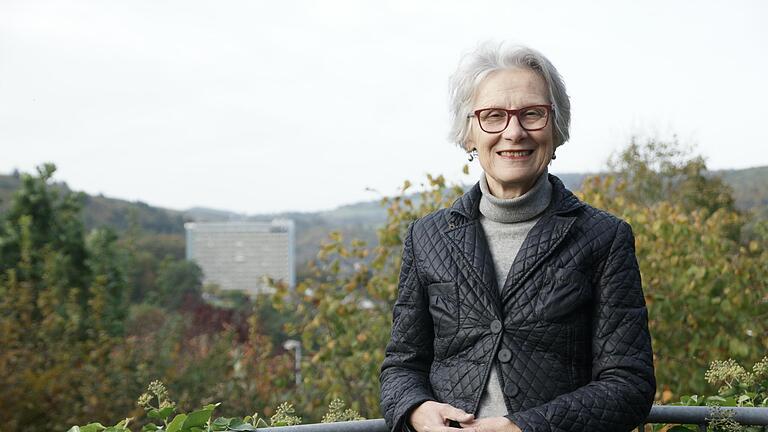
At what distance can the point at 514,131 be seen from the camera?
1572 mm

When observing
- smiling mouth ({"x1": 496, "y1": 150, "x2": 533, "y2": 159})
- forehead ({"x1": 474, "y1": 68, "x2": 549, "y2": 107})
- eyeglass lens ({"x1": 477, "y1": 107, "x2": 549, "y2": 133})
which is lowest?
smiling mouth ({"x1": 496, "y1": 150, "x2": 533, "y2": 159})

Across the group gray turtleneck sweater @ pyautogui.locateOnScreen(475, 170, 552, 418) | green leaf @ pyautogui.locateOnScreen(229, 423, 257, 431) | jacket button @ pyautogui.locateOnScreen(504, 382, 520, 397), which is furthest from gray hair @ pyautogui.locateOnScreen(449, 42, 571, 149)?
A: green leaf @ pyautogui.locateOnScreen(229, 423, 257, 431)

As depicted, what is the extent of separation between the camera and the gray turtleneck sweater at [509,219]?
164 centimetres

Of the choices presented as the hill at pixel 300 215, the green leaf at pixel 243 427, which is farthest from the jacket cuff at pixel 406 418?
the hill at pixel 300 215

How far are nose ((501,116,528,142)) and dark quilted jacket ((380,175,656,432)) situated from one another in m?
0.17

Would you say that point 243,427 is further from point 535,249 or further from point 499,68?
point 499,68

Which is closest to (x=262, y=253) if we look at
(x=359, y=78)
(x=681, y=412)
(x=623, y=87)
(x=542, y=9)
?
(x=359, y=78)

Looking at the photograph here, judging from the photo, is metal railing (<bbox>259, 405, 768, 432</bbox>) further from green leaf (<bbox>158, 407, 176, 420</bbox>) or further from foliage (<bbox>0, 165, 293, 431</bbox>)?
foliage (<bbox>0, 165, 293, 431</bbox>)

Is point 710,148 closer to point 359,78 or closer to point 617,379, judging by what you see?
point 359,78

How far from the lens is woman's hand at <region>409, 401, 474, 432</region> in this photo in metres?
1.55

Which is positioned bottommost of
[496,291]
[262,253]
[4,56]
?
[262,253]

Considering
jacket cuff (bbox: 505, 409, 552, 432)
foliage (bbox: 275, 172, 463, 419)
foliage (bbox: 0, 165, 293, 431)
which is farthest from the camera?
foliage (bbox: 0, 165, 293, 431)

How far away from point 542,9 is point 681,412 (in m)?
3.36

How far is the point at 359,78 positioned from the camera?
923 centimetres
